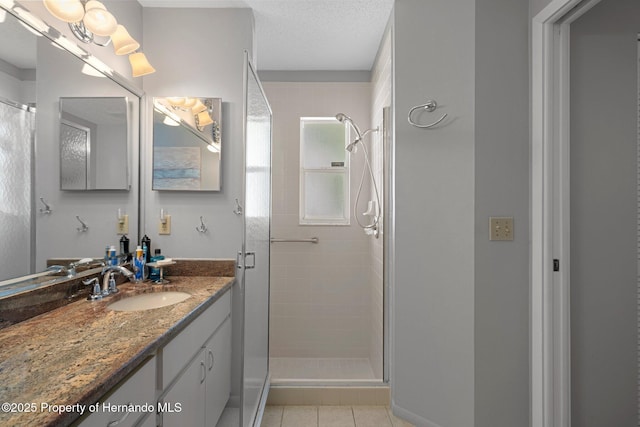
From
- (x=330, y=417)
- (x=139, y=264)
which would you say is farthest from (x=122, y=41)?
(x=330, y=417)

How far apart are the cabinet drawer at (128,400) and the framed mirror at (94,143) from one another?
98cm

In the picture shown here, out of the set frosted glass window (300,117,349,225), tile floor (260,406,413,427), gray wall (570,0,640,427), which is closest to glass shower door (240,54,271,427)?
tile floor (260,406,413,427)

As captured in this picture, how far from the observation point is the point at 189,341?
55.4 inches

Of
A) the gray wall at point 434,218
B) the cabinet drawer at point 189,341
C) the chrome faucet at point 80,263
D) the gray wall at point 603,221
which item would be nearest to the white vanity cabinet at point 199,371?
the cabinet drawer at point 189,341

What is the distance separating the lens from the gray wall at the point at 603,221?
162 cm

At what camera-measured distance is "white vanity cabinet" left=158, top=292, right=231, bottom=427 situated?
1.23 metres

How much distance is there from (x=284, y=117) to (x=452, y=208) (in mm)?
1928

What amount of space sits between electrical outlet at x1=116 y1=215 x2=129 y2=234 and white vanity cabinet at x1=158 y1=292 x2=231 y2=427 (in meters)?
0.70

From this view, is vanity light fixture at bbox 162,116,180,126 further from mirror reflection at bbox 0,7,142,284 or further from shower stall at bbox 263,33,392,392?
shower stall at bbox 263,33,392,392

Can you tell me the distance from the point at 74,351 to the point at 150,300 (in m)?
0.77

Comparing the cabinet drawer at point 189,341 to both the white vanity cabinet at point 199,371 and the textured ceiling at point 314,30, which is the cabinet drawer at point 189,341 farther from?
the textured ceiling at point 314,30

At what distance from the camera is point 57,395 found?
2.42 ft

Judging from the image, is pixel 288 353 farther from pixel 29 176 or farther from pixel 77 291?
pixel 29 176

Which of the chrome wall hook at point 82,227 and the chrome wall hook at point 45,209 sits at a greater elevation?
the chrome wall hook at point 45,209
